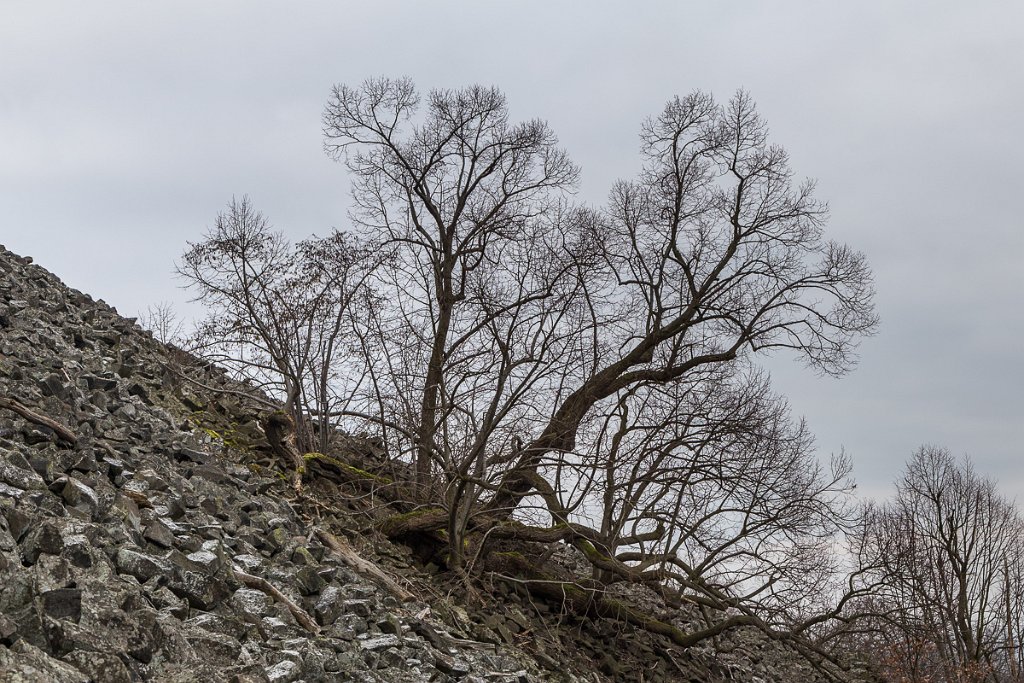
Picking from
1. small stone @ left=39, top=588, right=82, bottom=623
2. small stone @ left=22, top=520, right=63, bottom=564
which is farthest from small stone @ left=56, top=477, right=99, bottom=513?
small stone @ left=39, top=588, right=82, bottom=623

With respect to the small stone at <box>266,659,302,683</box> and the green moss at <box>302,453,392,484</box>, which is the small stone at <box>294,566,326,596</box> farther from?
the green moss at <box>302,453,392,484</box>

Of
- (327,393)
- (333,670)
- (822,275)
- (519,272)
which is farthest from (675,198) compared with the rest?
(333,670)

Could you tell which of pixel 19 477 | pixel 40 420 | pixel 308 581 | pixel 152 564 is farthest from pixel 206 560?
pixel 40 420

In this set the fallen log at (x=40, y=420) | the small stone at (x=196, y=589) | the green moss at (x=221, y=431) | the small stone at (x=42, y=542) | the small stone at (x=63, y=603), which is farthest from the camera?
the green moss at (x=221, y=431)

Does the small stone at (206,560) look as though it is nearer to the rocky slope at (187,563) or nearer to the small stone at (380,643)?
the rocky slope at (187,563)

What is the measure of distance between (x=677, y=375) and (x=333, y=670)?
9.03 m

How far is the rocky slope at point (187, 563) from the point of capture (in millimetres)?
5285

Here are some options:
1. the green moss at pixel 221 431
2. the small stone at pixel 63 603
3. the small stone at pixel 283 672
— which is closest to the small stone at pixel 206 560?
the small stone at pixel 283 672

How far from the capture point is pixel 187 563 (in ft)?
21.6

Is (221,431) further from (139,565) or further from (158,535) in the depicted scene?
(139,565)

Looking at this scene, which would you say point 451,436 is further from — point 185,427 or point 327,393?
point 185,427

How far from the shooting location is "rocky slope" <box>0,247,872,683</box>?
5285 millimetres

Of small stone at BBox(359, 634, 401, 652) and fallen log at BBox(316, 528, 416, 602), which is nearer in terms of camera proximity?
small stone at BBox(359, 634, 401, 652)

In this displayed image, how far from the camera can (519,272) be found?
1268cm
